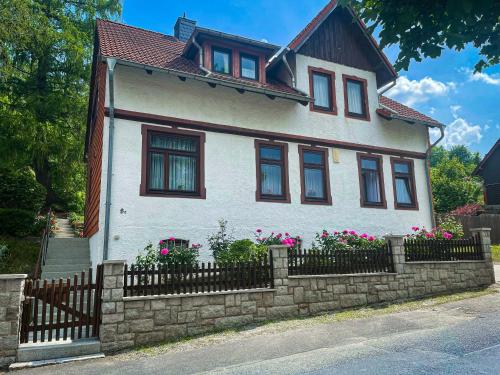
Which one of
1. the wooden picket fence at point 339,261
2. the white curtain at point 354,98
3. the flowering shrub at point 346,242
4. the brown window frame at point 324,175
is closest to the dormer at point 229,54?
the brown window frame at point 324,175

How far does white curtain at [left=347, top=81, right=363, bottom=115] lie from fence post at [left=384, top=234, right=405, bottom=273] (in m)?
6.43

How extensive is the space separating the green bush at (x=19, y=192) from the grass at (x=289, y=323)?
35.7 ft

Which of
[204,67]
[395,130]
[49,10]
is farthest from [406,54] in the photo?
[49,10]

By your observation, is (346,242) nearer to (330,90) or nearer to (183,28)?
(330,90)

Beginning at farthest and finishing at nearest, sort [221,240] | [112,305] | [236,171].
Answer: [236,171] < [221,240] < [112,305]

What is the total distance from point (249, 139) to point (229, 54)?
9.97ft

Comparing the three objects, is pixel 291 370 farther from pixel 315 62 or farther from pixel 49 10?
pixel 49 10

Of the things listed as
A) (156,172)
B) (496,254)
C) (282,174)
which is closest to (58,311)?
(156,172)

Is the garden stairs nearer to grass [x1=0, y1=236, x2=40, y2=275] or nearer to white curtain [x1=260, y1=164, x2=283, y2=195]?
grass [x1=0, y1=236, x2=40, y2=275]

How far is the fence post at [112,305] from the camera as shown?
687 centimetres

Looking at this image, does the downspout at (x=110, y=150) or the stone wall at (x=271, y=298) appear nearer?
the stone wall at (x=271, y=298)

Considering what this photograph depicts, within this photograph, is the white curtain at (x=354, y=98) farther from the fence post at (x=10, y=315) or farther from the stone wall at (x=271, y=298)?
the fence post at (x=10, y=315)

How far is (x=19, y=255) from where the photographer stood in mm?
12781

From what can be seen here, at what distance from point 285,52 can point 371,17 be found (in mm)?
9259
